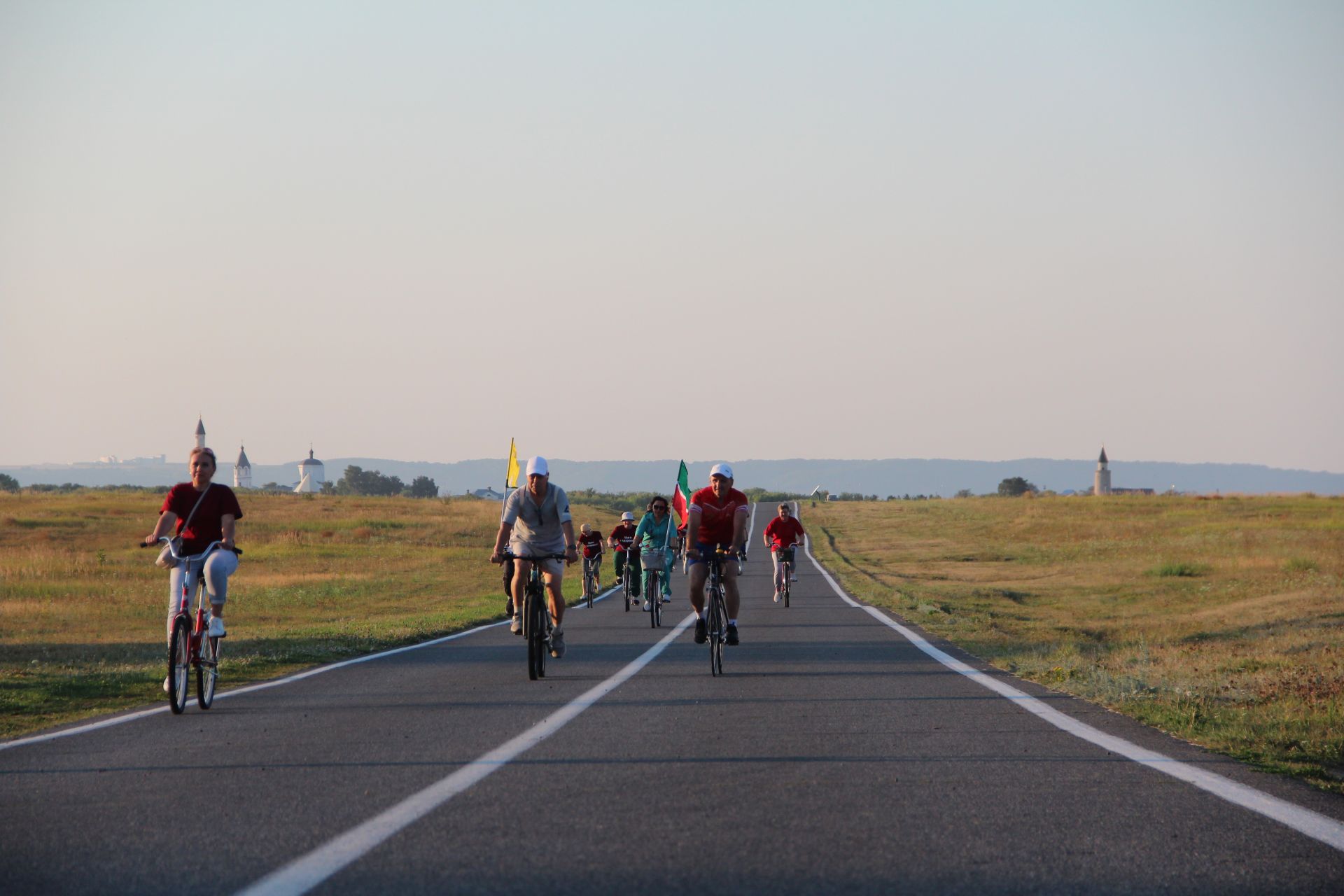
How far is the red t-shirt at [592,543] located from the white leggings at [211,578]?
16580mm

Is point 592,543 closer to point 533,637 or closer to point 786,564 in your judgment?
point 786,564

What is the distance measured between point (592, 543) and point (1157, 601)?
16839 mm

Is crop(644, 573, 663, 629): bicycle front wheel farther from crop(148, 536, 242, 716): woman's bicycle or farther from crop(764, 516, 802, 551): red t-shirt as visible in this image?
crop(148, 536, 242, 716): woman's bicycle

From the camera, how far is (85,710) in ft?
37.6

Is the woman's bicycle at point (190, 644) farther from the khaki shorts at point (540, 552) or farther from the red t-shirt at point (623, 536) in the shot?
the red t-shirt at point (623, 536)

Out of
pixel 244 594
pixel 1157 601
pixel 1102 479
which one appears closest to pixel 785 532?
pixel 1157 601

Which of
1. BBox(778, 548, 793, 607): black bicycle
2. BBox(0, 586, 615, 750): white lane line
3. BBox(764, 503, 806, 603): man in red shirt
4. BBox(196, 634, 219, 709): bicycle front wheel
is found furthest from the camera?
BBox(778, 548, 793, 607): black bicycle

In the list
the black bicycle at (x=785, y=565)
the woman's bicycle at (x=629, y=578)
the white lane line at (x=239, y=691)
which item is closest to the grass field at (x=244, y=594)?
the white lane line at (x=239, y=691)

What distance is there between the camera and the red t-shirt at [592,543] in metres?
27.3

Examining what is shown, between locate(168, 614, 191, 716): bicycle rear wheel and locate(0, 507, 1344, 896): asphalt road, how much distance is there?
17 cm

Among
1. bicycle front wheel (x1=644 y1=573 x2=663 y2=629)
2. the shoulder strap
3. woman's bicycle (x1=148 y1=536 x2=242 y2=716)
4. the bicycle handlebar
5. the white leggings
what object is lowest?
bicycle front wheel (x1=644 y1=573 x2=663 y2=629)

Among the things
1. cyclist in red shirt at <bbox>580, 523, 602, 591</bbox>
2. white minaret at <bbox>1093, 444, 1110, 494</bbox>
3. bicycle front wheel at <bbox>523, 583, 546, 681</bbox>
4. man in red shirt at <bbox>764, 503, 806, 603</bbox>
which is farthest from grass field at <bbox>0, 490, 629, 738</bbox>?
white minaret at <bbox>1093, 444, 1110, 494</bbox>

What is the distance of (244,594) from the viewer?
36.4m

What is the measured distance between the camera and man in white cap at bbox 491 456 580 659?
12.6 metres
